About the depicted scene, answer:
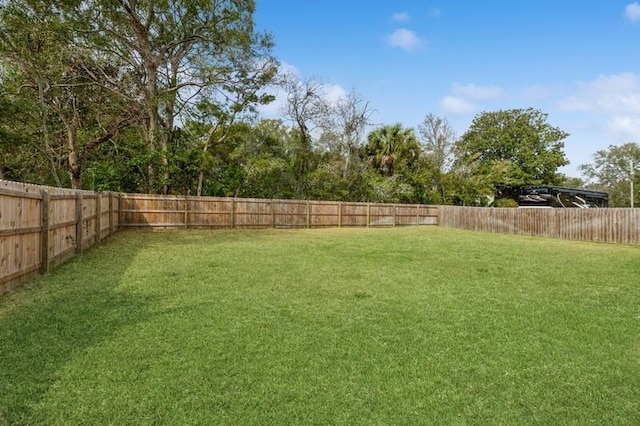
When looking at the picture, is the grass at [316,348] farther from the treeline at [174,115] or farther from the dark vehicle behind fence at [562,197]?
the dark vehicle behind fence at [562,197]

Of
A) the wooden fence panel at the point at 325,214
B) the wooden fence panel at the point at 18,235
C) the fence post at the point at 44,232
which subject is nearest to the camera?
the wooden fence panel at the point at 18,235

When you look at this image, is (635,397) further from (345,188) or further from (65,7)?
(345,188)

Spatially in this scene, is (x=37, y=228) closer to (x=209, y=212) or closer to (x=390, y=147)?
(x=209, y=212)

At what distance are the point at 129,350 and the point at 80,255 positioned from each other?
16.5ft

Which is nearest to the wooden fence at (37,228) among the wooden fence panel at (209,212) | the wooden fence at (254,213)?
the wooden fence at (254,213)

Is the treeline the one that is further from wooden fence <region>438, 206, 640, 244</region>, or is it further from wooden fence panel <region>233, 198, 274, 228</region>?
wooden fence <region>438, 206, 640, 244</region>

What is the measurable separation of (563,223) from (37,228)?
603 inches

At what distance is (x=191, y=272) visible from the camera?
5895 mm

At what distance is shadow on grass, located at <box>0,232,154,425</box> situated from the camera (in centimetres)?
233


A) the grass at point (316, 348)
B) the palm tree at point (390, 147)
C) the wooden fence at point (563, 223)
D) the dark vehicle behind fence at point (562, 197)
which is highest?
the palm tree at point (390, 147)

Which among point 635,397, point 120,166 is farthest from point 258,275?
point 120,166

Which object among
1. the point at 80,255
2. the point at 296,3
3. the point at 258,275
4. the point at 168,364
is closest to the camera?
the point at 168,364

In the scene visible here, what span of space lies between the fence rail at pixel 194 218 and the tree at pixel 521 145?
13986 millimetres

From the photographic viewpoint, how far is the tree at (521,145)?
31562 mm
